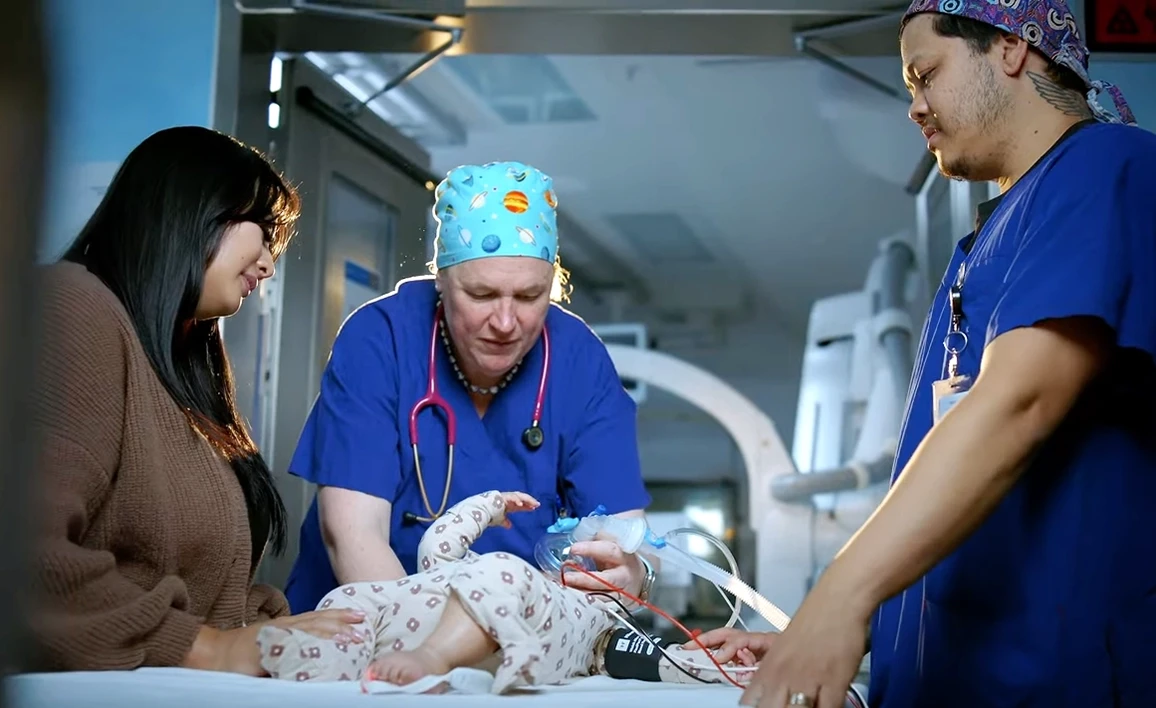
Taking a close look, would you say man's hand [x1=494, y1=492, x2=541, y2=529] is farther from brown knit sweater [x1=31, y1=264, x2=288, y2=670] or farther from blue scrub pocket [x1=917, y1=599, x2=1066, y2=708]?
blue scrub pocket [x1=917, y1=599, x2=1066, y2=708]

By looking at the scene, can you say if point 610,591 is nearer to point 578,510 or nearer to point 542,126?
point 578,510

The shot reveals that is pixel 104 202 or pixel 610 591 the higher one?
pixel 104 202

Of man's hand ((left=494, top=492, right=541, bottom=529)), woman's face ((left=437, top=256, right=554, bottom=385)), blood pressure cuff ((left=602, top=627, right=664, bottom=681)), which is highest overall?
woman's face ((left=437, top=256, right=554, bottom=385))

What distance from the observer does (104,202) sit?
149 centimetres

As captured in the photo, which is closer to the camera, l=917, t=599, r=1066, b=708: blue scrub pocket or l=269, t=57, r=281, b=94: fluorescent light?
l=917, t=599, r=1066, b=708: blue scrub pocket

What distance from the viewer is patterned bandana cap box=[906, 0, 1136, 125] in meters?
1.25

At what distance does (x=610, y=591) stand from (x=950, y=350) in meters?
0.65

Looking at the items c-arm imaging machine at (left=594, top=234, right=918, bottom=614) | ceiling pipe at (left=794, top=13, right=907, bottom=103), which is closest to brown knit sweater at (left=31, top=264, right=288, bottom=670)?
ceiling pipe at (left=794, top=13, right=907, bottom=103)

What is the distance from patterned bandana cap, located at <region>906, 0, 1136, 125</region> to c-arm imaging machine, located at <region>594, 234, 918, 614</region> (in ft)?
8.48

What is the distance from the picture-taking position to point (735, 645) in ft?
4.75

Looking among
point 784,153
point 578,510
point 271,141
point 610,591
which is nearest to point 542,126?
point 784,153

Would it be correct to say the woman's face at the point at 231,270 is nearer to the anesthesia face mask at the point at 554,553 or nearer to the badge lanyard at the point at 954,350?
the anesthesia face mask at the point at 554,553

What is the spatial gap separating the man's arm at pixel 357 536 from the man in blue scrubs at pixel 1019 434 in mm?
738

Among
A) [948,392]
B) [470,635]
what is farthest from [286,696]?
[948,392]
